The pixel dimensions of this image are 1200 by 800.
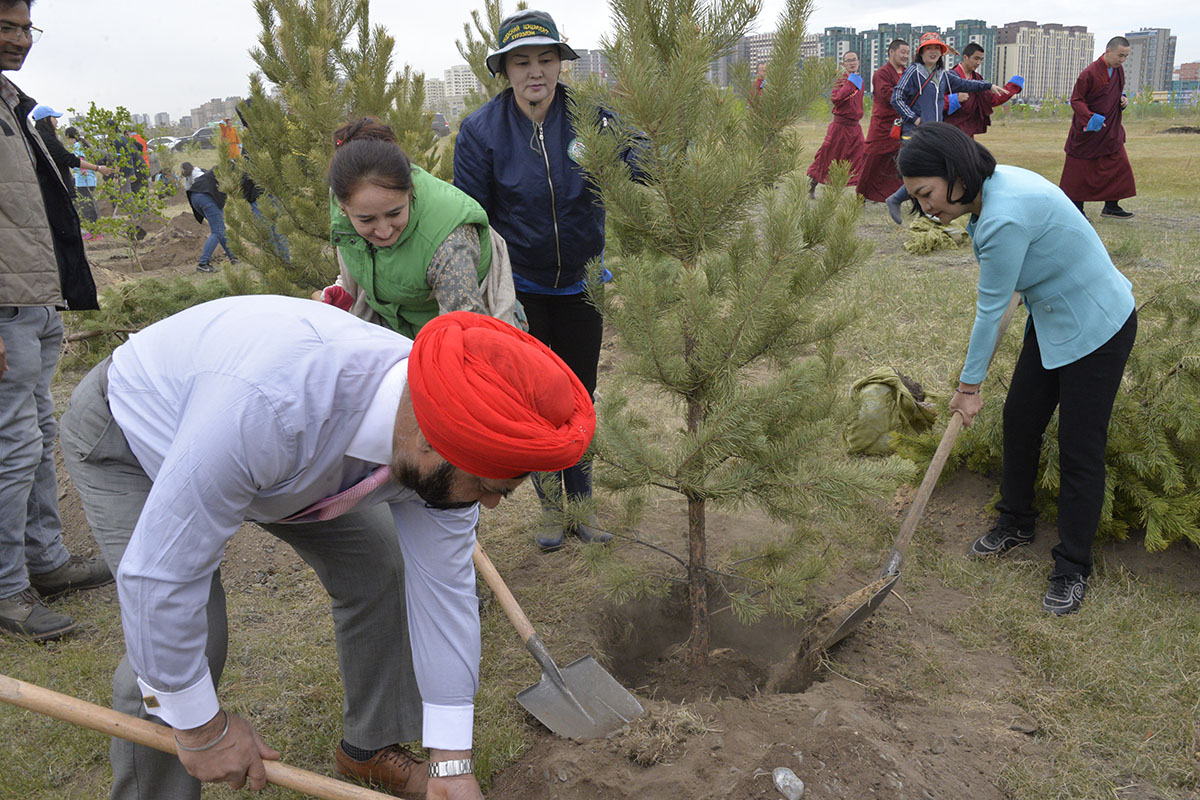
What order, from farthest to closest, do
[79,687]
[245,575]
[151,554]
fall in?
[245,575], [79,687], [151,554]

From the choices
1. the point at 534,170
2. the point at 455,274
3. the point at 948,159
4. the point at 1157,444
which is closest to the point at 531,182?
the point at 534,170

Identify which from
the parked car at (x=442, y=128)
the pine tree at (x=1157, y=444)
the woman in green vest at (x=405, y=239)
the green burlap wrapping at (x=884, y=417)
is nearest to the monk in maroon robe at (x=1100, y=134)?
the green burlap wrapping at (x=884, y=417)

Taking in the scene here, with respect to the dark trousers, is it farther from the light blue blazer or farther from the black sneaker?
the black sneaker

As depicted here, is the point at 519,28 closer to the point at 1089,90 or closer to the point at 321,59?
the point at 321,59

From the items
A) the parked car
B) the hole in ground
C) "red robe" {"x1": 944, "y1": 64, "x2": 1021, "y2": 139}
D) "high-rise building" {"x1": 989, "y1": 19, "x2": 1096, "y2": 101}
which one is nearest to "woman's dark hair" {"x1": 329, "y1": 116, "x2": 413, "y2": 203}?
the hole in ground

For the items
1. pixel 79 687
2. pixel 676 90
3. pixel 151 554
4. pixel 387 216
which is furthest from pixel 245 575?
pixel 676 90

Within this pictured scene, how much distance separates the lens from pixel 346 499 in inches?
65.6

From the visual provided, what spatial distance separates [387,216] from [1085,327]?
226cm

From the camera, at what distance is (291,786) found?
69.9 inches

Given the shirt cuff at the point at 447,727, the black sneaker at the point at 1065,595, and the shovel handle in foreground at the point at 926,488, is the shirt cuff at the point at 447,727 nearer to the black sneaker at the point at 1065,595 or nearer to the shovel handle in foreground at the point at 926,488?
the shovel handle in foreground at the point at 926,488

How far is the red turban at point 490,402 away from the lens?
1.34 metres

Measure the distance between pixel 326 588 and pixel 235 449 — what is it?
2.77 ft

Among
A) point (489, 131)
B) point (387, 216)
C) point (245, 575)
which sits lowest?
point (245, 575)

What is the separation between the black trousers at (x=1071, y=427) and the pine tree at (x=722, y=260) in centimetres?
96
